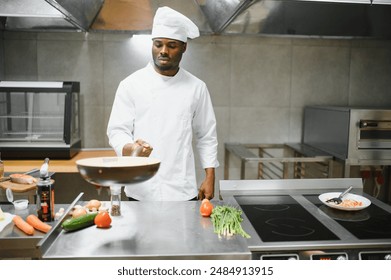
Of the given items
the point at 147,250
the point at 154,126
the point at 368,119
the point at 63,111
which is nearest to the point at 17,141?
the point at 63,111

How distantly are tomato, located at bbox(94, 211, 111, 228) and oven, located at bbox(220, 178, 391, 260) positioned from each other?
41cm

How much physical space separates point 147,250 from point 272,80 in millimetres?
1989

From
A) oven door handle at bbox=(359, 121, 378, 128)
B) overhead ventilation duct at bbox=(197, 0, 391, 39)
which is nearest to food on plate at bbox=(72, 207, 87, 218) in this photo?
overhead ventilation duct at bbox=(197, 0, 391, 39)

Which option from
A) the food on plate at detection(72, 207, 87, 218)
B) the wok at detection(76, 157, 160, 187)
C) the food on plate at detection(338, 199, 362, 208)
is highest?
the wok at detection(76, 157, 160, 187)

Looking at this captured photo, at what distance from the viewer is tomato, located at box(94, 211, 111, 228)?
1.09 metres

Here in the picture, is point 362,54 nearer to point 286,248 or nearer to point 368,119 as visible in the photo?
point 368,119

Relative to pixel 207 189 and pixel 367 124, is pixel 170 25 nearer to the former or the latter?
pixel 207 189

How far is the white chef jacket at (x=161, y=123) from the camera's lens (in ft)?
5.32

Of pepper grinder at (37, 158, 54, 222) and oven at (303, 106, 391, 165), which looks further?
oven at (303, 106, 391, 165)

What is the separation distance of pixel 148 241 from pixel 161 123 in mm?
712

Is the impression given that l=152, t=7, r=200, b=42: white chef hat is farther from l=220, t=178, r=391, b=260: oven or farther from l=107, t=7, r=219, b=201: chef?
l=220, t=178, r=391, b=260: oven

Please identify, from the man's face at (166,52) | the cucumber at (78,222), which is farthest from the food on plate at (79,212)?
the man's face at (166,52)

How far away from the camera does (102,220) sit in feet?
3.56

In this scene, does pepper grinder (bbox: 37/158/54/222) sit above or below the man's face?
below
